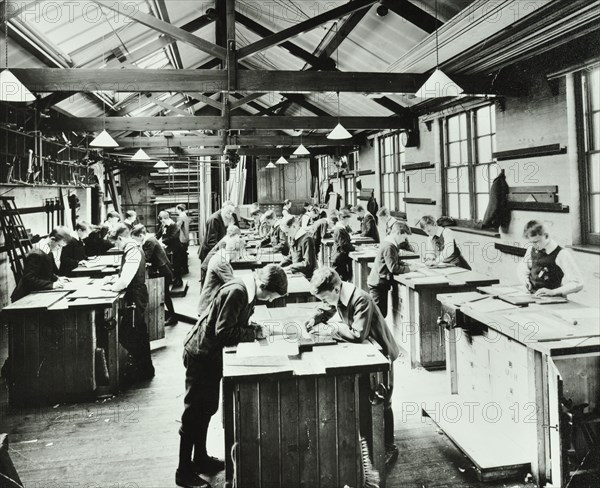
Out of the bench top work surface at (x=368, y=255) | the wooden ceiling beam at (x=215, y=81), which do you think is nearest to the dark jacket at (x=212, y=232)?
the bench top work surface at (x=368, y=255)

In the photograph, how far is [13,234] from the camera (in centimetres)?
814

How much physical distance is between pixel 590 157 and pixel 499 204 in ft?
Result: 5.25

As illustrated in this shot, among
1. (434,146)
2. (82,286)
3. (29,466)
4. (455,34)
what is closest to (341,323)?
(29,466)

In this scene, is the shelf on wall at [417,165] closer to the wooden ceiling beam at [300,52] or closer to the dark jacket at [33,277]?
the wooden ceiling beam at [300,52]

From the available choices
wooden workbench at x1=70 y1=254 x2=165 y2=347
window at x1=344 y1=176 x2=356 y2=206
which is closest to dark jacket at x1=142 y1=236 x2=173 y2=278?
wooden workbench at x1=70 y1=254 x2=165 y2=347

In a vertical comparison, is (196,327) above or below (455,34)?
below

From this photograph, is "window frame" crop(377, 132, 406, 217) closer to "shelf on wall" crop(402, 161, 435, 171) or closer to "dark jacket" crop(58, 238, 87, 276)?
"shelf on wall" crop(402, 161, 435, 171)

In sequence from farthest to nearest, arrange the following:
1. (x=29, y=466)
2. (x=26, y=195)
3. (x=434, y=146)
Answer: (x=434, y=146)
(x=26, y=195)
(x=29, y=466)

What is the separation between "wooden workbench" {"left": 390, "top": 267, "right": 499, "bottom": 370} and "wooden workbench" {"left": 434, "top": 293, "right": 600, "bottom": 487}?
1.24 meters

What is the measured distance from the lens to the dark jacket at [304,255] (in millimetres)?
7336

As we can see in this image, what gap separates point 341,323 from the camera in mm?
3869

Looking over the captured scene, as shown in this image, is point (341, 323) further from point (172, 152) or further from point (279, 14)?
point (172, 152)

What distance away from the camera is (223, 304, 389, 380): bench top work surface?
3.07m

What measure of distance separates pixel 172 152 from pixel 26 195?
24.4ft
